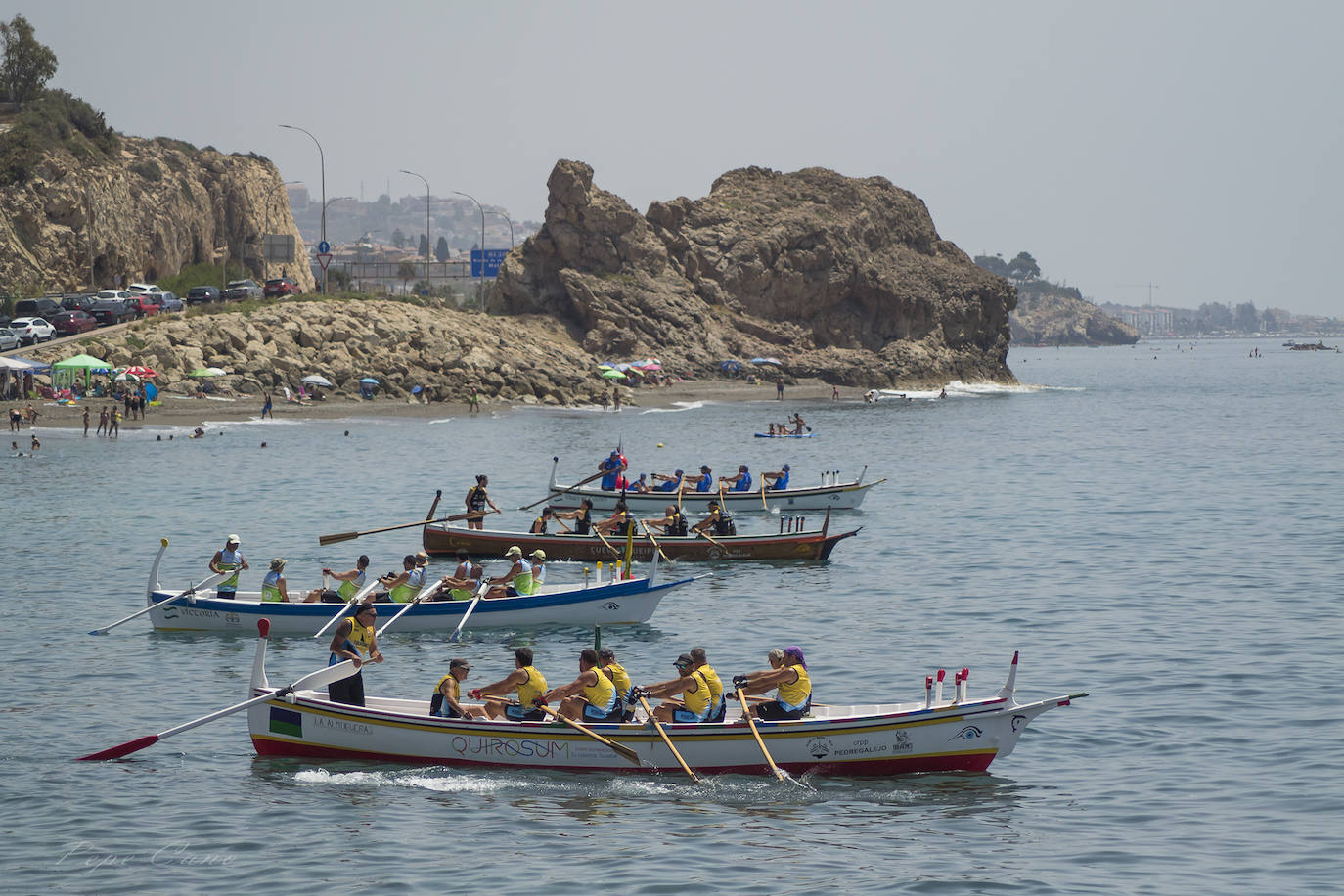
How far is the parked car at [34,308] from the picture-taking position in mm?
80188

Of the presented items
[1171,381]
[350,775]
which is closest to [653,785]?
[350,775]

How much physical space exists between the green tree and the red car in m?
27.5

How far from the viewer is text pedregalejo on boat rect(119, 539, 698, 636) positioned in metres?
27.6

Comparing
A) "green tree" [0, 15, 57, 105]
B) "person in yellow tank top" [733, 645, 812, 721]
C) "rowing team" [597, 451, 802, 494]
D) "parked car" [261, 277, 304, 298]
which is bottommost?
"person in yellow tank top" [733, 645, 812, 721]

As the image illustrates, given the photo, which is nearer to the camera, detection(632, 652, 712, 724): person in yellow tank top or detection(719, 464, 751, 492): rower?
detection(632, 652, 712, 724): person in yellow tank top

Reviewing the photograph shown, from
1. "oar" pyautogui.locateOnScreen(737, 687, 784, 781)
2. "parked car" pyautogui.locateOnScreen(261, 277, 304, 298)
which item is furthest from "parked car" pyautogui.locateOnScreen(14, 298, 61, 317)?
"oar" pyautogui.locateOnScreen(737, 687, 784, 781)

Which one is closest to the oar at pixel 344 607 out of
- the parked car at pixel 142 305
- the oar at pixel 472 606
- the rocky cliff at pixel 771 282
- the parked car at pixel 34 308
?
the oar at pixel 472 606

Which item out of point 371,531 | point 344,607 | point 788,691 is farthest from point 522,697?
point 371,531

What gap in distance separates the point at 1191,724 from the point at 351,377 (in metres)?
72.7

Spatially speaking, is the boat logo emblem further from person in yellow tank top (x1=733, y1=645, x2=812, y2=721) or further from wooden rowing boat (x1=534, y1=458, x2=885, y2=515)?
wooden rowing boat (x1=534, y1=458, x2=885, y2=515)

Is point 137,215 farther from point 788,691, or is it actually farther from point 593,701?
point 788,691

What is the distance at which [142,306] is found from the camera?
3410 inches

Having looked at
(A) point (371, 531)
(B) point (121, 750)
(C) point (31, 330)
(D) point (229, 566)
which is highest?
(C) point (31, 330)

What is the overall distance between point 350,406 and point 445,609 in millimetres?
58185
